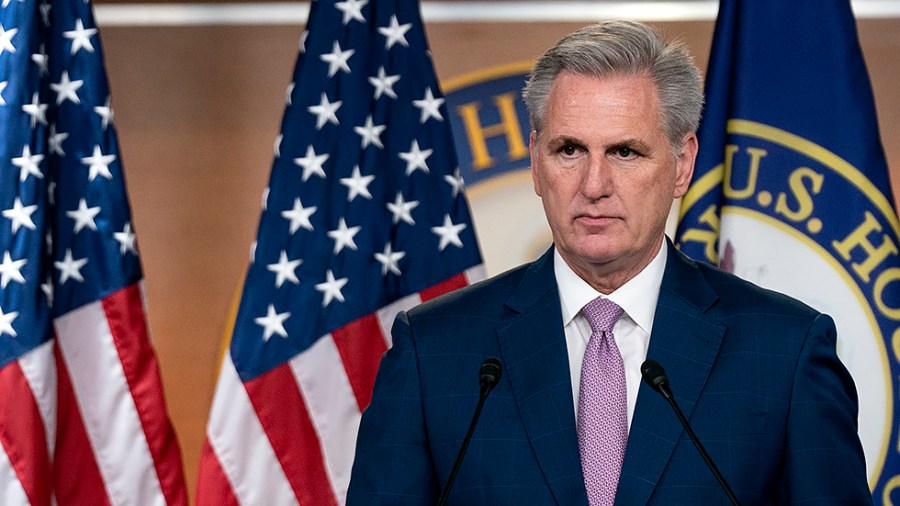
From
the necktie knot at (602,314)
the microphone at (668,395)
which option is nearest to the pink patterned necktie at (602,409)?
the necktie knot at (602,314)

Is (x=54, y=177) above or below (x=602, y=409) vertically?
above

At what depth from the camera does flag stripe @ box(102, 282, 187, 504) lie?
2674mm

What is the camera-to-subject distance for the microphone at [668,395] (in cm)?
130

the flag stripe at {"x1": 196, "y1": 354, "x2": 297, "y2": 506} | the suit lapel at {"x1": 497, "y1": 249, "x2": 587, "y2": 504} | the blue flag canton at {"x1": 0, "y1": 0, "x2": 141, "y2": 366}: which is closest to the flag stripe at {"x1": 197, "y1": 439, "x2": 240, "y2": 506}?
the flag stripe at {"x1": 196, "y1": 354, "x2": 297, "y2": 506}

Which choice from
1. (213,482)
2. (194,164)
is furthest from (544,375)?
(194,164)

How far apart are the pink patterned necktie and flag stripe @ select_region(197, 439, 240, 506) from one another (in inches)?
Answer: 55.7

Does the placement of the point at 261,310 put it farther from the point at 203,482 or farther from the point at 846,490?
the point at 846,490

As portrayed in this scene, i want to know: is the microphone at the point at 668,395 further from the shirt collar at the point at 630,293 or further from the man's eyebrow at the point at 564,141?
the man's eyebrow at the point at 564,141

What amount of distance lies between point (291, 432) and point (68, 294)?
60 cm

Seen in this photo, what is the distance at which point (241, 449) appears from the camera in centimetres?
270

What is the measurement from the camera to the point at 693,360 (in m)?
1.49

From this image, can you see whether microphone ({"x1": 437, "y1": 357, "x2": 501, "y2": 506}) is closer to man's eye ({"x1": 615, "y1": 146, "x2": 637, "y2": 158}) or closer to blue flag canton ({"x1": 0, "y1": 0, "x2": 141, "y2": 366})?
man's eye ({"x1": 615, "y1": 146, "x2": 637, "y2": 158})

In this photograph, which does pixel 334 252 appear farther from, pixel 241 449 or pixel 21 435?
pixel 21 435

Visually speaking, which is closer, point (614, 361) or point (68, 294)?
point (614, 361)
